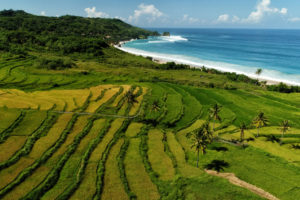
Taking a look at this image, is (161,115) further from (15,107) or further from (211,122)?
(15,107)

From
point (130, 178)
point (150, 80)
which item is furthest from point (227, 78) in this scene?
point (130, 178)

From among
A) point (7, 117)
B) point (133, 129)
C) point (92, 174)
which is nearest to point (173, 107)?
point (133, 129)

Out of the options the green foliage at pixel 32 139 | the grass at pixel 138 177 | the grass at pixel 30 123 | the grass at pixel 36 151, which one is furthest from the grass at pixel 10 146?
the grass at pixel 138 177

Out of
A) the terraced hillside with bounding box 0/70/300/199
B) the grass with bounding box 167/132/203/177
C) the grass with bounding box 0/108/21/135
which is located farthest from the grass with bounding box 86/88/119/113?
the grass with bounding box 167/132/203/177

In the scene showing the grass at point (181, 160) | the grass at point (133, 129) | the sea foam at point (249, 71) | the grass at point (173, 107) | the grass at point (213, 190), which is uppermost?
the sea foam at point (249, 71)

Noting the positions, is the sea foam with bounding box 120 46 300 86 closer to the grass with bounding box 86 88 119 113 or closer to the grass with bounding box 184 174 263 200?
the grass with bounding box 86 88 119 113

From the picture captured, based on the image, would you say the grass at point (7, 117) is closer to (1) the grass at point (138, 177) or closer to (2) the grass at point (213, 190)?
(1) the grass at point (138, 177)

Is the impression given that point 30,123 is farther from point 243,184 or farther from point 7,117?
point 243,184
